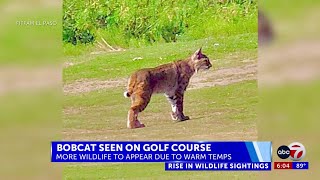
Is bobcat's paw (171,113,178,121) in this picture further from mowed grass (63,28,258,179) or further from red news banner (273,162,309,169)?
red news banner (273,162,309,169)

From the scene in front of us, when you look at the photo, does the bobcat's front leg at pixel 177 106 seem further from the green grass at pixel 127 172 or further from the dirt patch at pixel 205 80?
the green grass at pixel 127 172

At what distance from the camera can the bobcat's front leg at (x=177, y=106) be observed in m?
4.67

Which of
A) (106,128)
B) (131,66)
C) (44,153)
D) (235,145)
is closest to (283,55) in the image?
(235,145)

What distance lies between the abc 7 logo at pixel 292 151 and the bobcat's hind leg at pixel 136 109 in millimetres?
1064

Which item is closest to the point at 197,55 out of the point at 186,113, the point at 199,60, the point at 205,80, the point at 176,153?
the point at 199,60

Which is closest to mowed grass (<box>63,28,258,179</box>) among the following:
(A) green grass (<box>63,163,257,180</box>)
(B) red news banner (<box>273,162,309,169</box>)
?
(A) green grass (<box>63,163,257,180</box>)

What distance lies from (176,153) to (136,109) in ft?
1.46

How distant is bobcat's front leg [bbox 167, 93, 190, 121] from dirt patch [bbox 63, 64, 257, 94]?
12cm

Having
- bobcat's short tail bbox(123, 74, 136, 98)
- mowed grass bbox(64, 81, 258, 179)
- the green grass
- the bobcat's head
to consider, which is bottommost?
the green grass

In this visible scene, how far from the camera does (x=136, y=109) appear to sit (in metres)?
4.65

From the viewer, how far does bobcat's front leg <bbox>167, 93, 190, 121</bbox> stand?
4.67m

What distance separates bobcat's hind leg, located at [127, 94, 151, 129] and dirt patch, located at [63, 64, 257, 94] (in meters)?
0.15

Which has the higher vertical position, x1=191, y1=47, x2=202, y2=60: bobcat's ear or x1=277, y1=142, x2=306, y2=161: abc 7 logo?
x1=191, y1=47, x2=202, y2=60: bobcat's ear

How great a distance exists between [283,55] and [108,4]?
4.44ft
